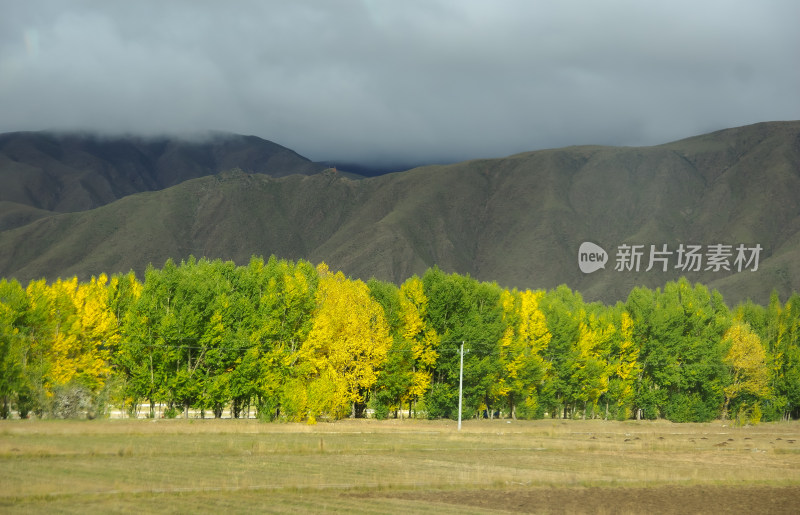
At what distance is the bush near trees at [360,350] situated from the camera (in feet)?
258

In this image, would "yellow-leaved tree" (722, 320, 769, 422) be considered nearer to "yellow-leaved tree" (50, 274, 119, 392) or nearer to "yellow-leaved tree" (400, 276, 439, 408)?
"yellow-leaved tree" (400, 276, 439, 408)

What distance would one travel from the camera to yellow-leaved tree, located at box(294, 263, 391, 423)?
82.9m

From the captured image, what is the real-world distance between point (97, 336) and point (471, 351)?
39.4 meters

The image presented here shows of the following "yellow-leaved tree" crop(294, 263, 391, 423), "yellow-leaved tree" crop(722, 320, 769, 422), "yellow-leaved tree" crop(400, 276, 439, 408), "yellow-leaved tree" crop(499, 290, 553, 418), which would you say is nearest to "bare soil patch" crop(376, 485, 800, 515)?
"yellow-leaved tree" crop(294, 263, 391, 423)

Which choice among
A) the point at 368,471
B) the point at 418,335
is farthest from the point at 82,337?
the point at 368,471

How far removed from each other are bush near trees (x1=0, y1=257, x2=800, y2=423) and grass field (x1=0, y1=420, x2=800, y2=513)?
34.8 feet

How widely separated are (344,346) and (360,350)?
6.29 feet

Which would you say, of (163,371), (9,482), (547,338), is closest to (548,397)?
(547,338)

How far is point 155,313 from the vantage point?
81.2 m

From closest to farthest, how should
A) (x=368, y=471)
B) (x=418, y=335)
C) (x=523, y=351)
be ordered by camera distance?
(x=368, y=471)
(x=418, y=335)
(x=523, y=351)

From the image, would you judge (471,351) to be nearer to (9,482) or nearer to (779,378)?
(779,378)

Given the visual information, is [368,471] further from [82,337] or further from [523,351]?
[523,351]

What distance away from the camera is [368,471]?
139 feet

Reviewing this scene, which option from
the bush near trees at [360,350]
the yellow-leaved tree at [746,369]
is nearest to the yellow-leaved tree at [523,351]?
the bush near trees at [360,350]
